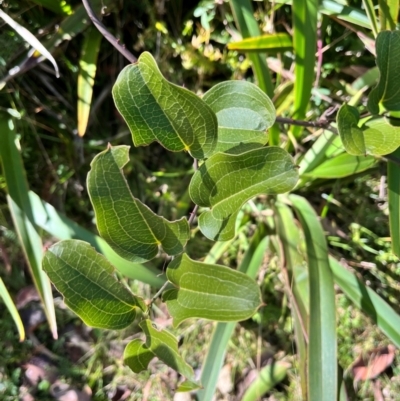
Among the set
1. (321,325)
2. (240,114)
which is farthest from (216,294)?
(321,325)

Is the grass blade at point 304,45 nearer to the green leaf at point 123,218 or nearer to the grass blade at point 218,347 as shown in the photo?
the grass blade at point 218,347

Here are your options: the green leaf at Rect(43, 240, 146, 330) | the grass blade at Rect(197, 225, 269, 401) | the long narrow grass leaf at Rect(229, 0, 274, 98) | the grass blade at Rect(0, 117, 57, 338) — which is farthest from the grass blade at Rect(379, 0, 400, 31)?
the grass blade at Rect(0, 117, 57, 338)

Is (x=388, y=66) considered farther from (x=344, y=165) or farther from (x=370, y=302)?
(x=370, y=302)

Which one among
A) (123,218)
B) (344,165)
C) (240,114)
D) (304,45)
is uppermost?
(304,45)

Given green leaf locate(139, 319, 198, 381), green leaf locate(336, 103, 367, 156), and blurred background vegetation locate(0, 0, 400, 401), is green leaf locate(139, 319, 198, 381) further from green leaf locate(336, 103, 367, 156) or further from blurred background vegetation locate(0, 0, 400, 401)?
blurred background vegetation locate(0, 0, 400, 401)

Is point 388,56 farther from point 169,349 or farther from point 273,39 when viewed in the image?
point 169,349

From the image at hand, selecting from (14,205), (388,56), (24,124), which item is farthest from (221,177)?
(24,124)

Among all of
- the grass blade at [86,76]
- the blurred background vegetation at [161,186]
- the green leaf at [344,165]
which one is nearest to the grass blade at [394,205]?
the green leaf at [344,165]
